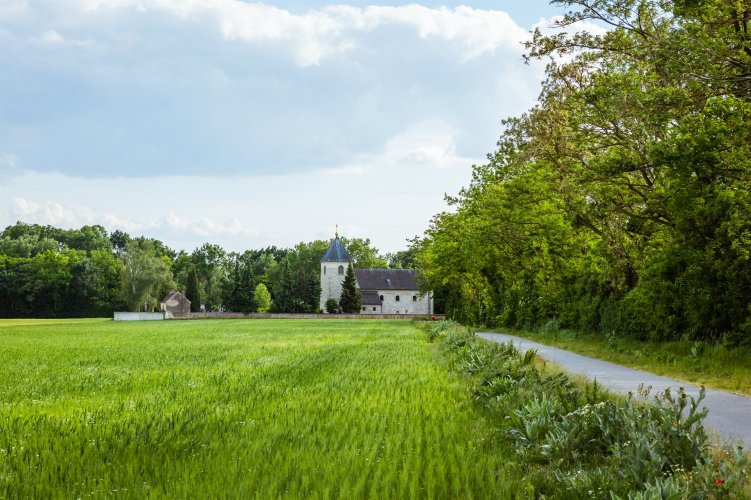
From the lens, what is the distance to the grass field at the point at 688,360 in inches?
444

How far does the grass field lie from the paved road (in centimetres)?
50

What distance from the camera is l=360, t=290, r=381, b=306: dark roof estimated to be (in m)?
121

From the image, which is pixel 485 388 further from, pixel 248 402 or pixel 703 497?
pixel 703 497

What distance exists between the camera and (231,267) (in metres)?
153

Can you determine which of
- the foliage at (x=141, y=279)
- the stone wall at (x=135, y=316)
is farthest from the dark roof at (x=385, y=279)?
the stone wall at (x=135, y=316)

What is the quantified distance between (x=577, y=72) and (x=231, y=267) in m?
139

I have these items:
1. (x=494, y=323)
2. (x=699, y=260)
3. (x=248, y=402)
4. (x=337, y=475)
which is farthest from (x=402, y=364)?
(x=494, y=323)

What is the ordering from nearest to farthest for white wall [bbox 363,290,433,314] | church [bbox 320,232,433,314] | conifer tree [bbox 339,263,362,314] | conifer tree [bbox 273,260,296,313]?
conifer tree [bbox 339,263,362,314], conifer tree [bbox 273,260,296,313], church [bbox 320,232,433,314], white wall [bbox 363,290,433,314]

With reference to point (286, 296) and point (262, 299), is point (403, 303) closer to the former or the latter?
point (286, 296)

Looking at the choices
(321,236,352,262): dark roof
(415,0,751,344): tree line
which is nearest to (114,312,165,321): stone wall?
(321,236,352,262): dark roof

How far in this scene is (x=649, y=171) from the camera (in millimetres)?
18188

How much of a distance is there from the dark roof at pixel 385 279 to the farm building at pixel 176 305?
113 ft

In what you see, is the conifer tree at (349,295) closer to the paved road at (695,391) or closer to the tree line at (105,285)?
the tree line at (105,285)

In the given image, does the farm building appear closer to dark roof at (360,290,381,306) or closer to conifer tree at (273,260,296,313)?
conifer tree at (273,260,296,313)
